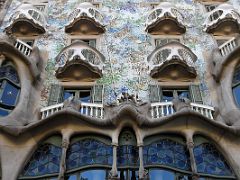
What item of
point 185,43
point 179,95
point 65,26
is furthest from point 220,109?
point 65,26

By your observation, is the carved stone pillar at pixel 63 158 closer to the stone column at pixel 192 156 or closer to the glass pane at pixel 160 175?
the glass pane at pixel 160 175

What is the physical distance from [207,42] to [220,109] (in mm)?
4029

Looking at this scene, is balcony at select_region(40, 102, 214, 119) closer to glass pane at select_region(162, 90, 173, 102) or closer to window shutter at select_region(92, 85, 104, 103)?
window shutter at select_region(92, 85, 104, 103)

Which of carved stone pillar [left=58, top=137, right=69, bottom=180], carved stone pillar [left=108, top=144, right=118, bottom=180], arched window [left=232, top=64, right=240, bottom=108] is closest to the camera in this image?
carved stone pillar [left=108, top=144, right=118, bottom=180]

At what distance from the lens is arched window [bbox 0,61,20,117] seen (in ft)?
42.3

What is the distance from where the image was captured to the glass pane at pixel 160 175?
34.9 feet

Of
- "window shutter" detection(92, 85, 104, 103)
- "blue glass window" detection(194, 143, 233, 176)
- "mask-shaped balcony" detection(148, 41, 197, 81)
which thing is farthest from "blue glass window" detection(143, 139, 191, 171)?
"mask-shaped balcony" detection(148, 41, 197, 81)

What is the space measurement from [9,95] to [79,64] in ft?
8.86

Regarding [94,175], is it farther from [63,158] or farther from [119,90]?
[119,90]

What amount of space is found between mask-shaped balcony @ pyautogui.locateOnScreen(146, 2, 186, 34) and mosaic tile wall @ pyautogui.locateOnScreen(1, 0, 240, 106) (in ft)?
1.23

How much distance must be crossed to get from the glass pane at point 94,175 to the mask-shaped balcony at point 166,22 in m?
7.71

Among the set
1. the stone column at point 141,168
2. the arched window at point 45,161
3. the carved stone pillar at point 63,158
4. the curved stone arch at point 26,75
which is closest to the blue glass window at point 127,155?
the stone column at point 141,168

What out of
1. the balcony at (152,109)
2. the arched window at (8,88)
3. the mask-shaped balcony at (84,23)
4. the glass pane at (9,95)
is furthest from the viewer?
the mask-shaped balcony at (84,23)

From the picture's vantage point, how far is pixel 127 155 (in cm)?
1102
